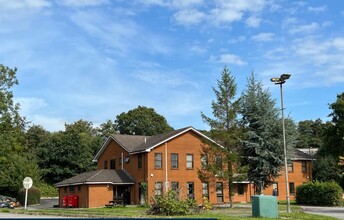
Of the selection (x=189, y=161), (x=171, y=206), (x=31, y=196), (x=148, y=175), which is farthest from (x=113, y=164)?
(x=171, y=206)

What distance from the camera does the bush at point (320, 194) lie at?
139 feet

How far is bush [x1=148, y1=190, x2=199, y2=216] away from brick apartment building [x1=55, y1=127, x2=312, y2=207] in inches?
643

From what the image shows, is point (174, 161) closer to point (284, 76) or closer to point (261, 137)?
point (261, 137)

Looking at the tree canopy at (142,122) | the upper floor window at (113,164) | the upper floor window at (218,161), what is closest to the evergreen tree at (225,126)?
A: the upper floor window at (218,161)

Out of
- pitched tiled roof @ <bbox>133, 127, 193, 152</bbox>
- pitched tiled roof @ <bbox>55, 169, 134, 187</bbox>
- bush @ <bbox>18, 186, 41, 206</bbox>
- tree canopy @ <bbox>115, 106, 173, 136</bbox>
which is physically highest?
tree canopy @ <bbox>115, 106, 173, 136</bbox>

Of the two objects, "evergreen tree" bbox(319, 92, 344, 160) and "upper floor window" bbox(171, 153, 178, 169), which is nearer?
"upper floor window" bbox(171, 153, 178, 169)

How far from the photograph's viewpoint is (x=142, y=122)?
318ft

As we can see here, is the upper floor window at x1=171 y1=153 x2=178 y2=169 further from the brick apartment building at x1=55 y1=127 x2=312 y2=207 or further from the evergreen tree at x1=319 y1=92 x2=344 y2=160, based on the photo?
the evergreen tree at x1=319 y1=92 x2=344 y2=160

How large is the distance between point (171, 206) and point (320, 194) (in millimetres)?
22524

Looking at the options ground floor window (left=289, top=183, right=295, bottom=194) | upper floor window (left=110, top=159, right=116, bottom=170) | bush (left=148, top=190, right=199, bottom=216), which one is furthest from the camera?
ground floor window (left=289, top=183, right=295, bottom=194)

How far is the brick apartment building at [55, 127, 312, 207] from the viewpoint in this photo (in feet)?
148

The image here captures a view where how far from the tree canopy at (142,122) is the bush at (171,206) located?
6939 cm

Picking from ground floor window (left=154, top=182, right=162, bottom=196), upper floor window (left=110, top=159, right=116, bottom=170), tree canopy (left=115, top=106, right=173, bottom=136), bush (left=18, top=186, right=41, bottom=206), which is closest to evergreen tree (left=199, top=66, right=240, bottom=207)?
ground floor window (left=154, top=182, right=162, bottom=196)

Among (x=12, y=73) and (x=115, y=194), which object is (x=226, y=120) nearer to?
(x=115, y=194)
